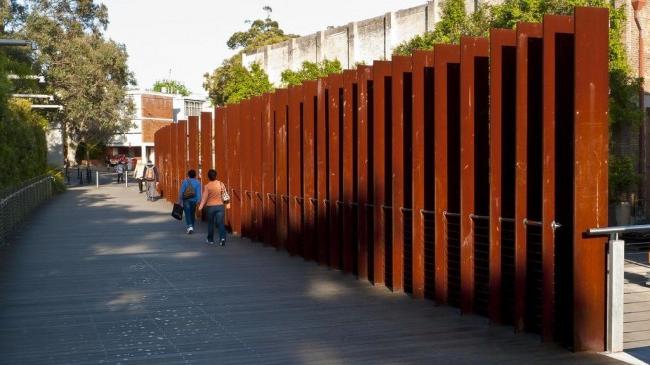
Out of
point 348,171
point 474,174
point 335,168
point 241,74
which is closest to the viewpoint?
point 474,174

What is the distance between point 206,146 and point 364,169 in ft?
46.8

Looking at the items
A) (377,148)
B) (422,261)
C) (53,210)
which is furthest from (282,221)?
(53,210)

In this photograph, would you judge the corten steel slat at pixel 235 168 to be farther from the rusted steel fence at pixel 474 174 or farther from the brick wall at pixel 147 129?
the brick wall at pixel 147 129

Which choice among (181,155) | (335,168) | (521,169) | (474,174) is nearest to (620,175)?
(335,168)

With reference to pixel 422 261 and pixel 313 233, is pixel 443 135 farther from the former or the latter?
pixel 313 233

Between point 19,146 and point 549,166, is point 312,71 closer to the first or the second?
point 19,146

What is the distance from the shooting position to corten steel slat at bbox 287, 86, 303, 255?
17.0 metres

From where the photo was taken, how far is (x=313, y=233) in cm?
1603

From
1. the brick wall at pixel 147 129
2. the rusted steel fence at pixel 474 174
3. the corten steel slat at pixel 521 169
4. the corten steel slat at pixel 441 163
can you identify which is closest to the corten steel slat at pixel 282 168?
the rusted steel fence at pixel 474 174

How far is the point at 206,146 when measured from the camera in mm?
27469

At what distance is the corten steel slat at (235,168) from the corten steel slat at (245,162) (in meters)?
0.27

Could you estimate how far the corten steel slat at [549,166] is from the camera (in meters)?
8.95

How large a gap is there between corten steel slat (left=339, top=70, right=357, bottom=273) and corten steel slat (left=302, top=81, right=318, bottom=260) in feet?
5.32

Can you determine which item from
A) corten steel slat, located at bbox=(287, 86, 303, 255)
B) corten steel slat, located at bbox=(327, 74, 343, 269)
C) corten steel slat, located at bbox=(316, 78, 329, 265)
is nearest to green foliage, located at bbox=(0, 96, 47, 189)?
corten steel slat, located at bbox=(287, 86, 303, 255)
